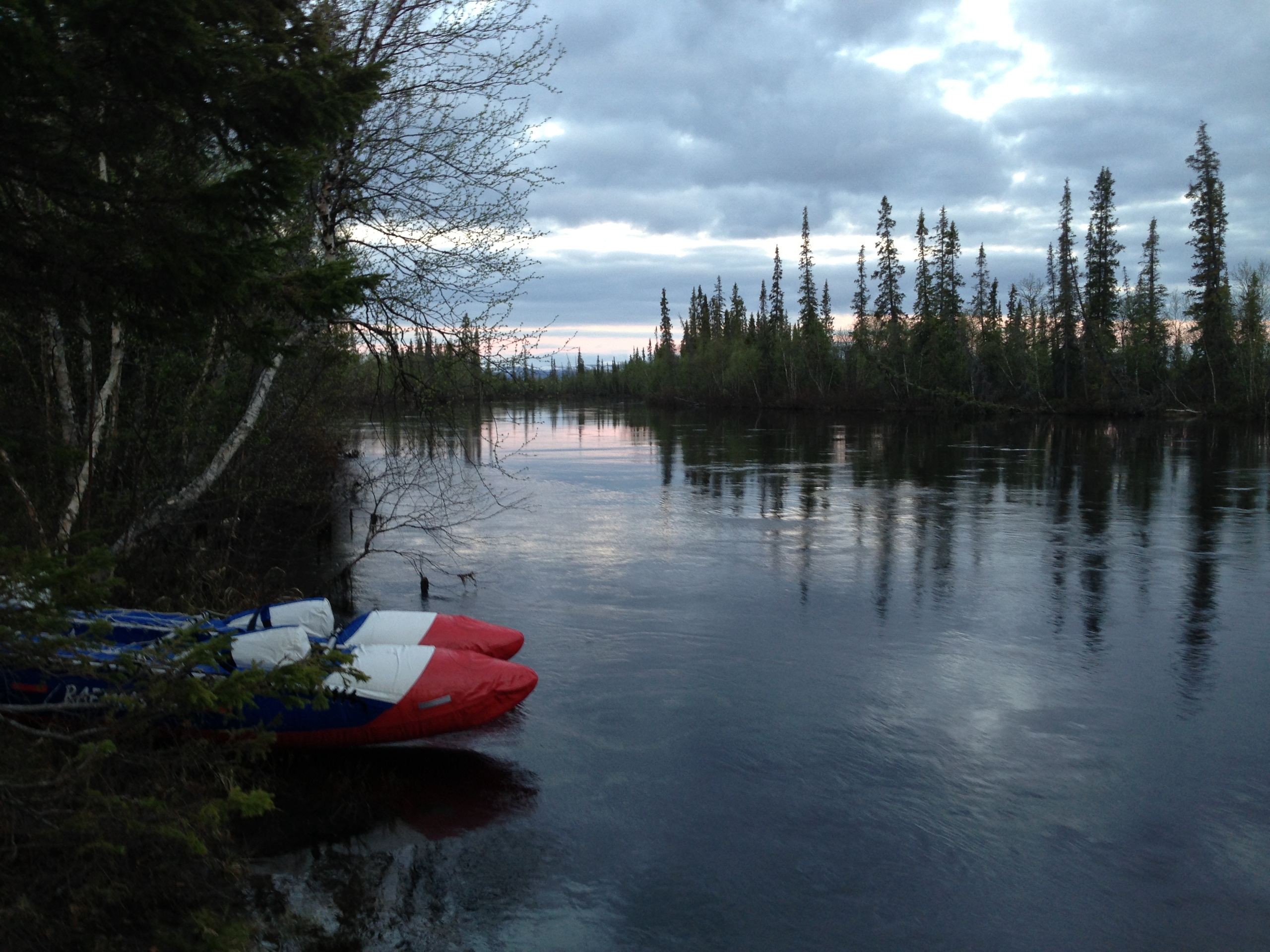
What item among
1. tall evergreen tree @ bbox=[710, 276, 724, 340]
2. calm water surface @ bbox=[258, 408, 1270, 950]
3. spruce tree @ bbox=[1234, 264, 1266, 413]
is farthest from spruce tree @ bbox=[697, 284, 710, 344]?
calm water surface @ bbox=[258, 408, 1270, 950]

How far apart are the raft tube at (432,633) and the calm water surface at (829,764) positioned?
748 mm

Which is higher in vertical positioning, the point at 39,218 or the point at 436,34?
the point at 436,34

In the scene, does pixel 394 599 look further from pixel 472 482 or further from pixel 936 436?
pixel 936 436

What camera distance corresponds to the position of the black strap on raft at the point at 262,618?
818 centimetres

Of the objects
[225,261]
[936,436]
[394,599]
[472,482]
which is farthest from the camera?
[936,436]

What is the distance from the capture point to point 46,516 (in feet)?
31.5

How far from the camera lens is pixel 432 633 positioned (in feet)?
29.6

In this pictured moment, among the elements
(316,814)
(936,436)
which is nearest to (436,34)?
(316,814)

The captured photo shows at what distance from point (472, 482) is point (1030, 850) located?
2030 cm

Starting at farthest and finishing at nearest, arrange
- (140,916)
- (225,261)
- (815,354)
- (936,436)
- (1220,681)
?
1. (815,354)
2. (936,436)
3. (1220,681)
4. (140,916)
5. (225,261)

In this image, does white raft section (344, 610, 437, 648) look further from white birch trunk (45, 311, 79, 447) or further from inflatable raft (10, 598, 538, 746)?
white birch trunk (45, 311, 79, 447)

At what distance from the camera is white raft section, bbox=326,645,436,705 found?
24.9 ft

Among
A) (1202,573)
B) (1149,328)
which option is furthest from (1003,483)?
(1149,328)

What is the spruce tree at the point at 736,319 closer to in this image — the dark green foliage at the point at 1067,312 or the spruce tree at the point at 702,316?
the spruce tree at the point at 702,316
